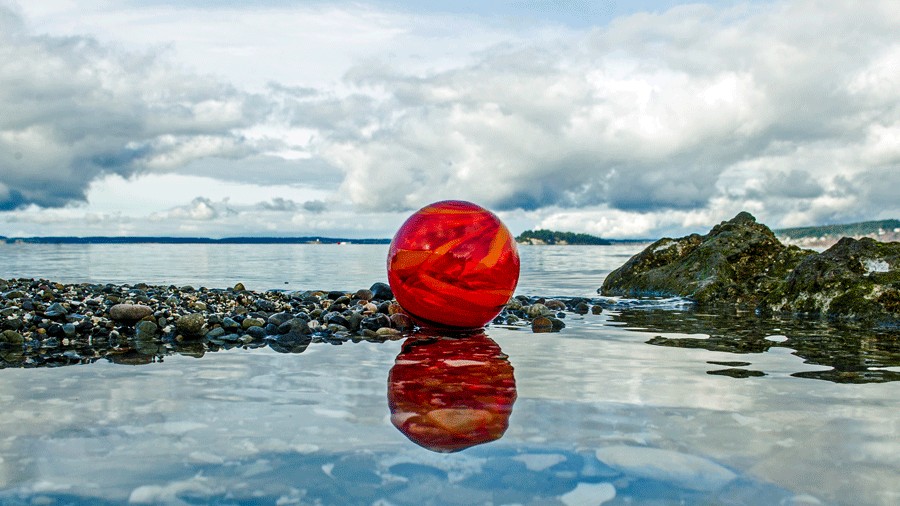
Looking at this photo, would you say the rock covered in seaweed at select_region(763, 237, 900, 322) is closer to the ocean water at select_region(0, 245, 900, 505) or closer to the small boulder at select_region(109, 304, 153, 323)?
the ocean water at select_region(0, 245, 900, 505)

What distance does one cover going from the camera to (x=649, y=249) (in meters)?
17.8

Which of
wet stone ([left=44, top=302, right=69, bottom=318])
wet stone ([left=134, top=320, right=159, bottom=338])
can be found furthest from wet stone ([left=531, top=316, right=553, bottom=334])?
wet stone ([left=44, top=302, right=69, bottom=318])

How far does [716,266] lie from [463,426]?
1242cm

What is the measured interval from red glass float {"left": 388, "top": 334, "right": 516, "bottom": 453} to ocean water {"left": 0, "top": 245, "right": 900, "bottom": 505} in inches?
1.3

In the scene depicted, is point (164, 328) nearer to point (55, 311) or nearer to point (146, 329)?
point (146, 329)

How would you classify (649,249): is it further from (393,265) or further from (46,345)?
(46,345)

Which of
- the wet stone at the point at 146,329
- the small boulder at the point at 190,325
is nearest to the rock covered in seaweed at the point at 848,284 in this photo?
the small boulder at the point at 190,325

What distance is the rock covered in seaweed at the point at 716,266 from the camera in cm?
1441

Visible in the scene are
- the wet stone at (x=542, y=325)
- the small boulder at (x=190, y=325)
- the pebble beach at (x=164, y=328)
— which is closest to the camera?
the pebble beach at (x=164, y=328)

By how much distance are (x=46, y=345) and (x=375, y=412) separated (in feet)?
17.9

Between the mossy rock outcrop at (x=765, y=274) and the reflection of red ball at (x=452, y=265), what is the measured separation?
638 centimetres

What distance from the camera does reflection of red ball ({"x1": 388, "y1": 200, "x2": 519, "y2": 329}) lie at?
27.9 ft

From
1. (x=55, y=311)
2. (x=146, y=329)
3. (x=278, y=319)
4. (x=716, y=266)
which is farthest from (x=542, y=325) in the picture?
(x=716, y=266)

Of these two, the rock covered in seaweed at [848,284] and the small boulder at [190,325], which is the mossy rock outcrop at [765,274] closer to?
the rock covered in seaweed at [848,284]
